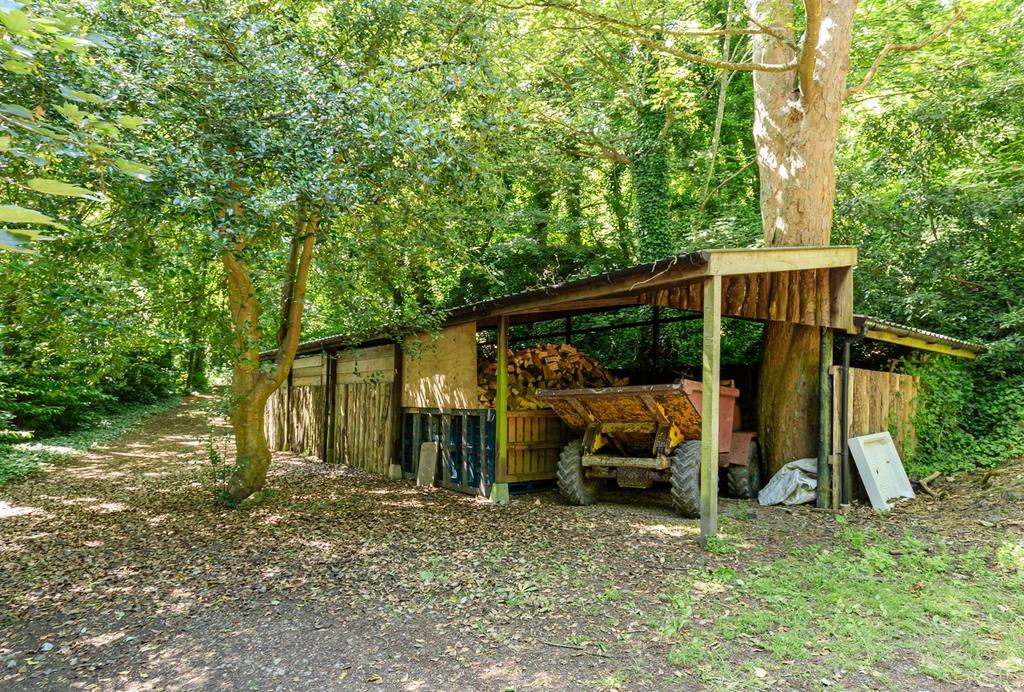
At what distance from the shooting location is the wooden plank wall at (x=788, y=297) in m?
7.21

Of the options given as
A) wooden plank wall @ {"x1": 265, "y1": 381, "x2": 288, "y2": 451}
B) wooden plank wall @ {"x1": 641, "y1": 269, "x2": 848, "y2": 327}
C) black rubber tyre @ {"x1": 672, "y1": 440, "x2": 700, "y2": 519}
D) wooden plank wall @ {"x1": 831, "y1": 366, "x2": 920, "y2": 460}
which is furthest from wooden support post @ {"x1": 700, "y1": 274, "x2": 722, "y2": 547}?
wooden plank wall @ {"x1": 265, "y1": 381, "x2": 288, "y2": 451}

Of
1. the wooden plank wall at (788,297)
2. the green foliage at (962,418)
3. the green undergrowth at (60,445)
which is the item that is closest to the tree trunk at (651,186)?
the green foliage at (962,418)

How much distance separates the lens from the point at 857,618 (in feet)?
13.3

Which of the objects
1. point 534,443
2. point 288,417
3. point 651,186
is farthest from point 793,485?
point 288,417

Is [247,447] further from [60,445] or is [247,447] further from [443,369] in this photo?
[60,445]

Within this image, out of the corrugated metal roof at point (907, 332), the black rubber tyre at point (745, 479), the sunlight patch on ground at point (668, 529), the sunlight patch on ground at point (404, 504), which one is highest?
the corrugated metal roof at point (907, 332)

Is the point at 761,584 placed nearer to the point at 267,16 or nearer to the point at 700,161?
the point at 267,16

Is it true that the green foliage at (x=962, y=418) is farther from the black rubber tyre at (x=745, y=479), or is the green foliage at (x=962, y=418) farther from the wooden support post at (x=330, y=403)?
the wooden support post at (x=330, y=403)

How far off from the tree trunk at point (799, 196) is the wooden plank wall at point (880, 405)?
0.44m

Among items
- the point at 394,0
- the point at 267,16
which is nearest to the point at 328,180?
the point at 267,16

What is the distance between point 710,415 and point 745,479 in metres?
2.91

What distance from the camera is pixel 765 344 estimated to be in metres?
8.66

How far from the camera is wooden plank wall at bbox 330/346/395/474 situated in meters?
10.6

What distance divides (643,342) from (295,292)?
24.2ft
